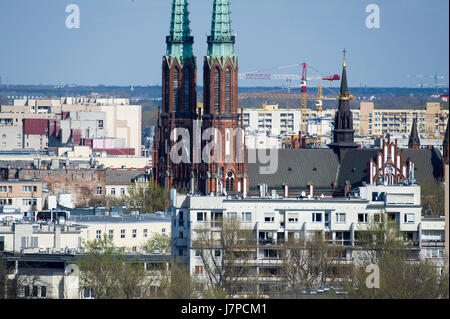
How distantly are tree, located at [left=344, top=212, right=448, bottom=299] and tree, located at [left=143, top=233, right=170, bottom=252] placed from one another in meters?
12.6

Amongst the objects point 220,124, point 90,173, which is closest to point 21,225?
point 220,124

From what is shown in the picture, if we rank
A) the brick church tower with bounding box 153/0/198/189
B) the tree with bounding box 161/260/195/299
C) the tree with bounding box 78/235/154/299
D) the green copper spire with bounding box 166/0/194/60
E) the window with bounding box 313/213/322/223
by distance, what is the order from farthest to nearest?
the green copper spire with bounding box 166/0/194/60, the brick church tower with bounding box 153/0/198/189, the window with bounding box 313/213/322/223, the tree with bounding box 78/235/154/299, the tree with bounding box 161/260/195/299

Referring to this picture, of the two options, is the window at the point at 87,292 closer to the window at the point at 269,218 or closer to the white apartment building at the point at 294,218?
→ the white apartment building at the point at 294,218

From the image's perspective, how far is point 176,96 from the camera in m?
121

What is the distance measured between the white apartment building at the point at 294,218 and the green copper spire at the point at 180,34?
49.4 metres

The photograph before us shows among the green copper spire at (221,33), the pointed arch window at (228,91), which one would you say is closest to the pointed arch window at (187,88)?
the green copper spire at (221,33)

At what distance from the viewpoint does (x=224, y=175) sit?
382ft

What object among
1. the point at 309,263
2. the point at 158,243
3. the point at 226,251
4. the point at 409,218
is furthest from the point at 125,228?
the point at 309,263

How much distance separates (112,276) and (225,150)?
51082 mm

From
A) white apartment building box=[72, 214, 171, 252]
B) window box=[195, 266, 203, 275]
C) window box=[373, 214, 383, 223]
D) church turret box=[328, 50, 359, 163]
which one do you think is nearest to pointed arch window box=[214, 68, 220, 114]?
church turret box=[328, 50, 359, 163]

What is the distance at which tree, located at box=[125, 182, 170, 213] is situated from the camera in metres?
110

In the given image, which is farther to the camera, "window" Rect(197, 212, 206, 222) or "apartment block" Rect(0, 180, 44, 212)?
"apartment block" Rect(0, 180, 44, 212)

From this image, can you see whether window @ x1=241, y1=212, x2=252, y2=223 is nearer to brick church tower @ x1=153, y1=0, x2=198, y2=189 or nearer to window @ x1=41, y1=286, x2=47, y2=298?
window @ x1=41, y1=286, x2=47, y2=298
